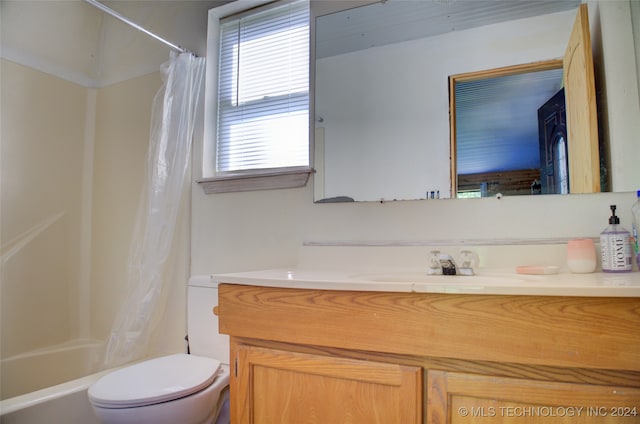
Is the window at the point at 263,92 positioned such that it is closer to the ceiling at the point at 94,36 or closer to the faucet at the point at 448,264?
the ceiling at the point at 94,36

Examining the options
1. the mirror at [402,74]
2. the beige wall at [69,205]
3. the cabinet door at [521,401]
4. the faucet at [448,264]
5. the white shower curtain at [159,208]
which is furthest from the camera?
the beige wall at [69,205]

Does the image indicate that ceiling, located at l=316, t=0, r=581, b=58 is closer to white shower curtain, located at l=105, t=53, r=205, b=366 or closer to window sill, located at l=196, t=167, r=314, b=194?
window sill, located at l=196, t=167, r=314, b=194

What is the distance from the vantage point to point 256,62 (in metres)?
1.71

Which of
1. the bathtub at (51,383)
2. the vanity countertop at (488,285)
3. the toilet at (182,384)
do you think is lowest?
the bathtub at (51,383)

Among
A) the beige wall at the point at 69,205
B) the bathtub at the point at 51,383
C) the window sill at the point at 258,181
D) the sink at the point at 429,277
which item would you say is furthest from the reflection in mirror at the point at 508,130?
the bathtub at the point at 51,383

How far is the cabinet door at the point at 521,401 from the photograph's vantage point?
2.17ft

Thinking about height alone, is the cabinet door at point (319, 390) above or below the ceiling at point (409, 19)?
below

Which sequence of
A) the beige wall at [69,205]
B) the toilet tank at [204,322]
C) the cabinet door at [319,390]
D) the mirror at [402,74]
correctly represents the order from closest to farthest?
the cabinet door at [319,390]
the mirror at [402,74]
the toilet tank at [204,322]
the beige wall at [69,205]

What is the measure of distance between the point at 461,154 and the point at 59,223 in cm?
202

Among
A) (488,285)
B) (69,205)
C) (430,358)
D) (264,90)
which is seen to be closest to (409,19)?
(264,90)

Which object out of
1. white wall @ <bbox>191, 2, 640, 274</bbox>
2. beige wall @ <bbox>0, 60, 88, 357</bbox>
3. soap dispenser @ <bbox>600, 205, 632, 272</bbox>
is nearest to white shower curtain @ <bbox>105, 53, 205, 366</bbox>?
white wall @ <bbox>191, 2, 640, 274</bbox>

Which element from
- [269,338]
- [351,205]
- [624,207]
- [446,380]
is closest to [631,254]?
[624,207]

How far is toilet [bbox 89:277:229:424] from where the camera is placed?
3.45 feet

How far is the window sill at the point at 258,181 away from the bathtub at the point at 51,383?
0.89 metres
